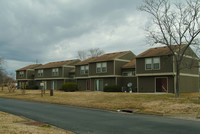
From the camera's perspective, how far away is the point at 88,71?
1663 inches

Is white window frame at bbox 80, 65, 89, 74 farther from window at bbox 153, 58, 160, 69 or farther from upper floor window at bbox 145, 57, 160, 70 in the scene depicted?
window at bbox 153, 58, 160, 69

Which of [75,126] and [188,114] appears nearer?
[75,126]

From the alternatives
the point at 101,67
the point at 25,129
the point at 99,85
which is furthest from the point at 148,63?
→ the point at 25,129

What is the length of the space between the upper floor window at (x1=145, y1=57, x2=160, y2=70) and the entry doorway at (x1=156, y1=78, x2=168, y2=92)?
168 centimetres

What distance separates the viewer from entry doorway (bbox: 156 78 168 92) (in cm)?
3086

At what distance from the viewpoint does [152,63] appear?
32000 mm

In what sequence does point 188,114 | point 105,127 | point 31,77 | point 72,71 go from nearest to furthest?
point 105,127
point 188,114
point 72,71
point 31,77

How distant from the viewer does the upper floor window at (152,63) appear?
31453mm

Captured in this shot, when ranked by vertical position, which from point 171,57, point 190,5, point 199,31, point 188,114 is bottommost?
point 188,114

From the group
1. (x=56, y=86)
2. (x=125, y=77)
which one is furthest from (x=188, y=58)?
(x=56, y=86)

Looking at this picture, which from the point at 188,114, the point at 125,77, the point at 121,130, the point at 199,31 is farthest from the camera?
the point at 125,77

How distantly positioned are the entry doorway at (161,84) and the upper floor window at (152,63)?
1.68 m

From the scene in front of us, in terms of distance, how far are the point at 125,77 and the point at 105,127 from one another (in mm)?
27760

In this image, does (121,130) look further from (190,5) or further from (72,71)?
(72,71)
